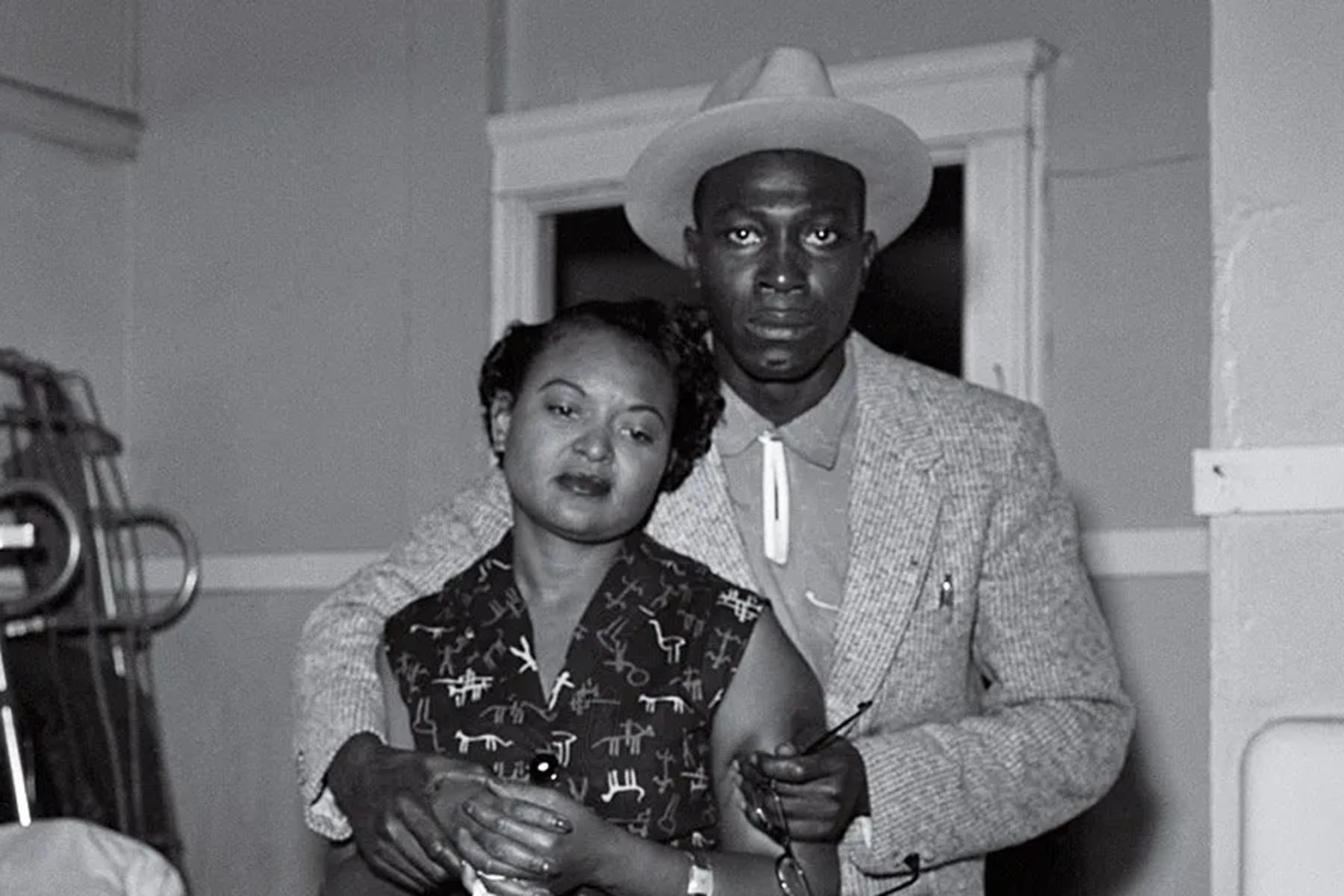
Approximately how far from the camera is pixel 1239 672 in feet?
8.57

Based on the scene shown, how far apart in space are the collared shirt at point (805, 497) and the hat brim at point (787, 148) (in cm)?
23

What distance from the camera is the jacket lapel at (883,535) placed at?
2.70m

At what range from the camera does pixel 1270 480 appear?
2617mm

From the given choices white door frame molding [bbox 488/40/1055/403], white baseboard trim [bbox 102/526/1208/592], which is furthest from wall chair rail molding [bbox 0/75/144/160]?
white door frame molding [bbox 488/40/1055/403]

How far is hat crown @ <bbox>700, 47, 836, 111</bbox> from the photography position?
9.59 ft

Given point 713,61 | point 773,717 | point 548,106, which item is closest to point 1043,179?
point 713,61

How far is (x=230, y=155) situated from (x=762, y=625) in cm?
395

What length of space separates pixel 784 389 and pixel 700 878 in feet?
2.49

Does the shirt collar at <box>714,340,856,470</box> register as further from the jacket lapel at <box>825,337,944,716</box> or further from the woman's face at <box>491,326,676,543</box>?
the woman's face at <box>491,326,676,543</box>

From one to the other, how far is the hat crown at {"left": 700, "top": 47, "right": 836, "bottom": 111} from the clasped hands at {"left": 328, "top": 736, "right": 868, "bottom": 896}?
0.91 meters

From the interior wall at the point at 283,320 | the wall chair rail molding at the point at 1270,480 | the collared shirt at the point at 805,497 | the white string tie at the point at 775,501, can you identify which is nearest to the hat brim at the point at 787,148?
the collared shirt at the point at 805,497

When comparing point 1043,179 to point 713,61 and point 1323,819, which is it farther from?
point 1323,819

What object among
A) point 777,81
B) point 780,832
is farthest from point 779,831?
point 777,81

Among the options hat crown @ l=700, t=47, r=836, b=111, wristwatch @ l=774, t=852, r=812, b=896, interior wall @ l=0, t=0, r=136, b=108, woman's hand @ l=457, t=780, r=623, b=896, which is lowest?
wristwatch @ l=774, t=852, r=812, b=896
